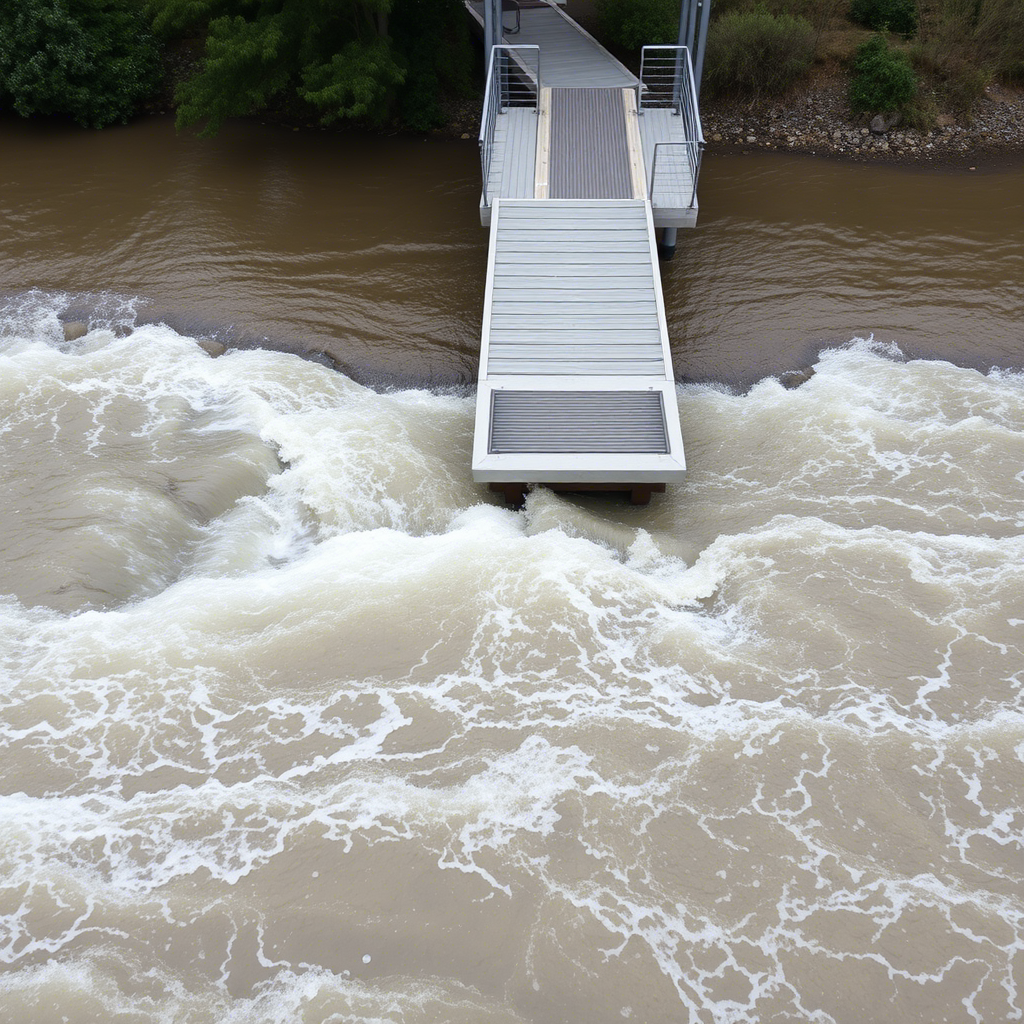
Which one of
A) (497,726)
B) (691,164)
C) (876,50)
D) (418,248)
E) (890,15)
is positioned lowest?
(497,726)

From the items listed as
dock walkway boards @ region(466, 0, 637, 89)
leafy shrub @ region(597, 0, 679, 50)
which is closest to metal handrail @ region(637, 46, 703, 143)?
dock walkway boards @ region(466, 0, 637, 89)

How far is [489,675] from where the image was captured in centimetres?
694

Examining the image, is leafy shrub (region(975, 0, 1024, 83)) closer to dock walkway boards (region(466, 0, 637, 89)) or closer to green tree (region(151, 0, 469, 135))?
dock walkway boards (region(466, 0, 637, 89))

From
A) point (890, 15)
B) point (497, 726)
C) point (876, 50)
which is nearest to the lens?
point (497, 726)

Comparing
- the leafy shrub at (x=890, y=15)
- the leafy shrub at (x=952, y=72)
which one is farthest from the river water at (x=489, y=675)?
the leafy shrub at (x=890, y=15)

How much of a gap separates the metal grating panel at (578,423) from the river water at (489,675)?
0.68 metres

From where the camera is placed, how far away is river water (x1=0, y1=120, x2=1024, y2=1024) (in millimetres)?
5391

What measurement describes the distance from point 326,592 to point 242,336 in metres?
5.29

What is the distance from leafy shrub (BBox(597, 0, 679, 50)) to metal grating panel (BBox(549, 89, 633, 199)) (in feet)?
11.3

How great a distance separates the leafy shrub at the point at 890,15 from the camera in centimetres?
1573

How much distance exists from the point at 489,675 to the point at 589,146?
8.17 metres

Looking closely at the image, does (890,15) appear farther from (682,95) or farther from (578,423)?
(578,423)

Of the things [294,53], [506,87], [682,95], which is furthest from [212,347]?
[682,95]

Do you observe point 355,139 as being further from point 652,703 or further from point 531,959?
point 531,959
